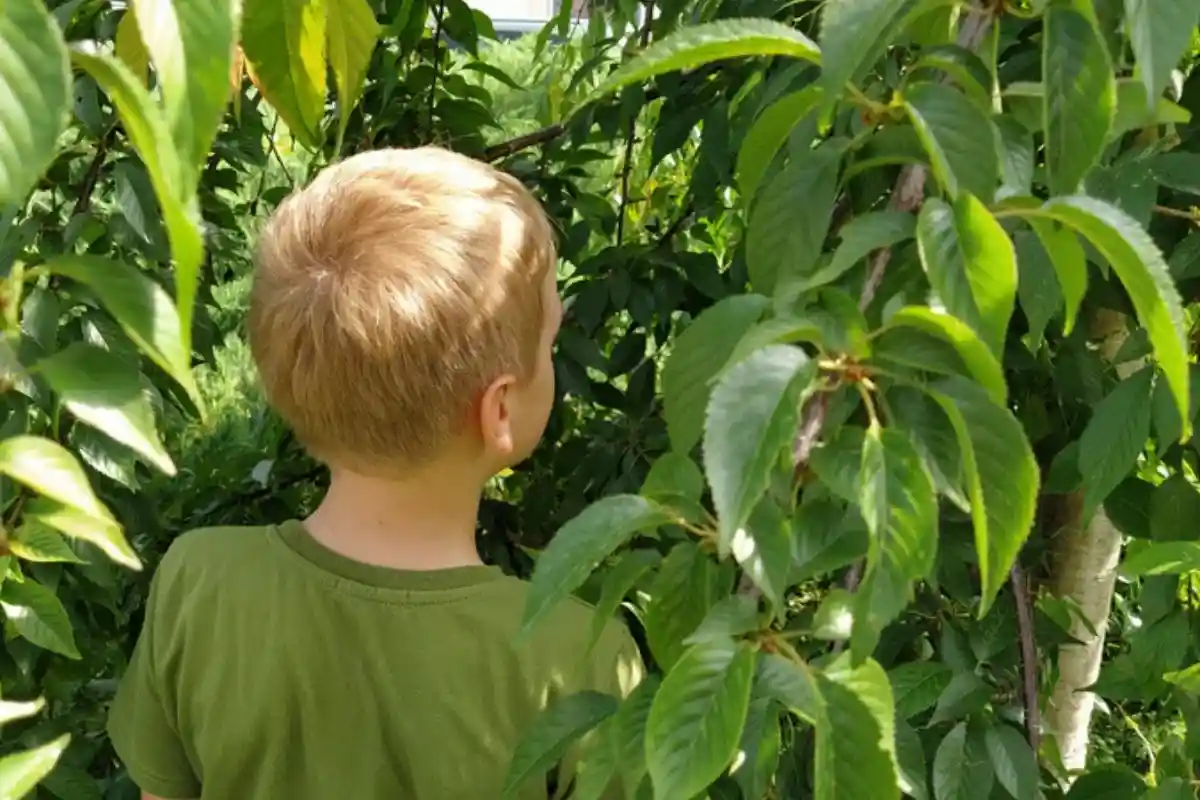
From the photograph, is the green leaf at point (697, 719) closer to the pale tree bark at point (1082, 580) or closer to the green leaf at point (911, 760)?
the green leaf at point (911, 760)

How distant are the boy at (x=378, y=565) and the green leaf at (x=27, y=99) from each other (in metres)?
0.60

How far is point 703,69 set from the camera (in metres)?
1.52

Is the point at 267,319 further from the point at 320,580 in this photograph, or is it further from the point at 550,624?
the point at 550,624

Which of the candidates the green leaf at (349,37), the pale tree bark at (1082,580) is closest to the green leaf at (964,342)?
the green leaf at (349,37)

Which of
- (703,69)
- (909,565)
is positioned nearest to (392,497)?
(909,565)

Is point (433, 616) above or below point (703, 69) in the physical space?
below

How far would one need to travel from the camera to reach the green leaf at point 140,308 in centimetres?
37

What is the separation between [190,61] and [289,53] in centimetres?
18

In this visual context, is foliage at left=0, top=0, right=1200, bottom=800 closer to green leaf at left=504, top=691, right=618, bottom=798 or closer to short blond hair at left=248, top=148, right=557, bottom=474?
green leaf at left=504, top=691, right=618, bottom=798

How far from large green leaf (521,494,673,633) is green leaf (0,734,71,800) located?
0.20 meters

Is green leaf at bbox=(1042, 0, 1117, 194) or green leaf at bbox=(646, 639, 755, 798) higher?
green leaf at bbox=(1042, 0, 1117, 194)

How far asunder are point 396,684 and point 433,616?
6cm

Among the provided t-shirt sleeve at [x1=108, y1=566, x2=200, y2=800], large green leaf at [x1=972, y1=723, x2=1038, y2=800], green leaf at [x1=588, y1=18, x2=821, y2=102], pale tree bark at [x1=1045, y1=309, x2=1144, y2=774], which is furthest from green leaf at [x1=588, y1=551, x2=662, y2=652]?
pale tree bark at [x1=1045, y1=309, x2=1144, y2=774]

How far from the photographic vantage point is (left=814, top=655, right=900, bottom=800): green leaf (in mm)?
454
